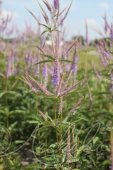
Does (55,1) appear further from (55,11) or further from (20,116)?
(20,116)

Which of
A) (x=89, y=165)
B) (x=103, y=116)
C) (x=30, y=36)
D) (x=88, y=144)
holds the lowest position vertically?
(x=89, y=165)

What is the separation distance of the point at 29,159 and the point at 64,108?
108 centimetres

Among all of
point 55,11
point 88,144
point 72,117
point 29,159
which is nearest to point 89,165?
point 88,144

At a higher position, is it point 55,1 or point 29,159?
point 55,1

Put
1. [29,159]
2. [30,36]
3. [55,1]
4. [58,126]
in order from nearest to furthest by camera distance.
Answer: [55,1] → [58,126] → [29,159] → [30,36]

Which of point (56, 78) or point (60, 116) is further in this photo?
point (60, 116)

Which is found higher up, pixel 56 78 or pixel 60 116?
pixel 56 78

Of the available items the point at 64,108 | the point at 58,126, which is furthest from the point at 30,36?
the point at 58,126

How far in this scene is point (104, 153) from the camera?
10.8 ft

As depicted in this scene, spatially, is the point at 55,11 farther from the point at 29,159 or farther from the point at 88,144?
the point at 29,159

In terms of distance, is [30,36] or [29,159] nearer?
[29,159]

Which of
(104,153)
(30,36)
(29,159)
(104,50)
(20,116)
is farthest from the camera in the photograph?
(30,36)

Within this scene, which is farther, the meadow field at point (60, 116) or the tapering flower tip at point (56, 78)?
the meadow field at point (60, 116)

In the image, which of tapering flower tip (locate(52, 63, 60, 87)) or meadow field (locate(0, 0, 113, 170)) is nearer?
tapering flower tip (locate(52, 63, 60, 87))
